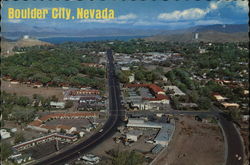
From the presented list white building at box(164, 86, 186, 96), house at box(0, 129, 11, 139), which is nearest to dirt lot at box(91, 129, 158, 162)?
house at box(0, 129, 11, 139)

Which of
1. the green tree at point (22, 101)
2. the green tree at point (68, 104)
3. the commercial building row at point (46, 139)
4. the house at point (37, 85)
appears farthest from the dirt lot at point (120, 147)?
the house at point (37, 85)

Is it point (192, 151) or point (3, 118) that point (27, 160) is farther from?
point (192, 151)

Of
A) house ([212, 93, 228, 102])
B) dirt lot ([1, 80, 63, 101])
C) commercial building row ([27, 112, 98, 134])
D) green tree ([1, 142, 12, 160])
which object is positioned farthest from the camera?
dirt lot ([1, 80, 63, 101])

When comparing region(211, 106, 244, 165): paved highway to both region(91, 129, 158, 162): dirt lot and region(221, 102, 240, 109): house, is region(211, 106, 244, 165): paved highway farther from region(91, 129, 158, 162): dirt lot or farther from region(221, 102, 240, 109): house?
region(91, 129, 158, 162): dirt lot

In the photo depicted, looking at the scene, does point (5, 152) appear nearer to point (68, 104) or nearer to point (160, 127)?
point (160, 127)

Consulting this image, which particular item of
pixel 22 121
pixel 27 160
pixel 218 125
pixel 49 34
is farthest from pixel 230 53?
pixel 49 34

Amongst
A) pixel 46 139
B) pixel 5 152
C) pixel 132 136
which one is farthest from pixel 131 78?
pixel 5 152
